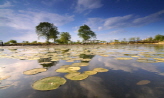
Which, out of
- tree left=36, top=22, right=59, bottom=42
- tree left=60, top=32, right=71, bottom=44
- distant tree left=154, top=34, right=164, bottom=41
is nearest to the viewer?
tree left=36, top=22, right=59, bottom=42

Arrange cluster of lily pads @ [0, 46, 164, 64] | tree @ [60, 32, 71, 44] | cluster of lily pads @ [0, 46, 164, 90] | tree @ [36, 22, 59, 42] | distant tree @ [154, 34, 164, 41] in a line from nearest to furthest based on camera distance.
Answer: cluster of lily pads @ [0, 46, 164, 90] → cluster of lily pads @ [0, 46, 164, 64] → tree @ [36, 22, 59, 42] → tree @ [60, 32, 71, 44] → distant tree @ [154, 34, 164, 41]

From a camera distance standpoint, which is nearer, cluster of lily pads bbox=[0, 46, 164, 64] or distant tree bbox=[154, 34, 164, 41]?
cluster of lily pads bbox=[0, 46, 164, 64]

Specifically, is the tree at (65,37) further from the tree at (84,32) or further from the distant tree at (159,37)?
the distant tree at (159,37)

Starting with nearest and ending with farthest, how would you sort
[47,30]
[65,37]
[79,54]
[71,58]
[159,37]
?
[71,58]
[79,54]
[47,30]
[65,37]
[159,37]

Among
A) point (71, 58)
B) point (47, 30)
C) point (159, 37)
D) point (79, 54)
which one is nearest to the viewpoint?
point (71, 58)

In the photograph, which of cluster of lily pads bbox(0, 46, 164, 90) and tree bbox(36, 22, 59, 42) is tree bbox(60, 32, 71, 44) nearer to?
tree bbox(36, 22, 59, 42)

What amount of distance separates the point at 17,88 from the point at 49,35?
28.5 meters

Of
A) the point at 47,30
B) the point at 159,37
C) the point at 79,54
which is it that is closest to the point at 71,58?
the point at 79,54

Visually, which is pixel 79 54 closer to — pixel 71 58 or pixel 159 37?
pixel 71 58

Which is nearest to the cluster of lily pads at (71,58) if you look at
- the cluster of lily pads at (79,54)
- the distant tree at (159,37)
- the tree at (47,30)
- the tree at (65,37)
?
the cluster of lily pads at (79,54)

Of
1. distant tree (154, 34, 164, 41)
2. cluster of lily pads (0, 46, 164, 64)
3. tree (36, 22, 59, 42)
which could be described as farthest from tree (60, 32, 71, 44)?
distant tree (154, 34, 164, 41)

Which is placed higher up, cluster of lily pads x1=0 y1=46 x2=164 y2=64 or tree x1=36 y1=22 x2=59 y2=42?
tree x1=36 y1=22 x2=59 y2=42

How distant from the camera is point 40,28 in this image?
1011 inches

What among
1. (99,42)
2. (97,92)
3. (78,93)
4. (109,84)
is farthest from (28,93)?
(99,42)
